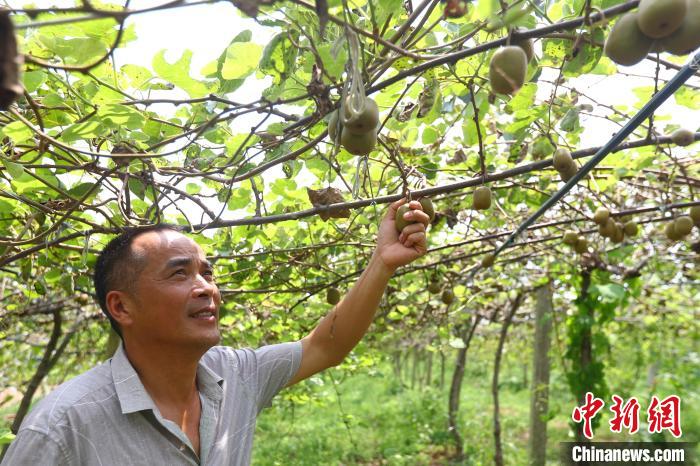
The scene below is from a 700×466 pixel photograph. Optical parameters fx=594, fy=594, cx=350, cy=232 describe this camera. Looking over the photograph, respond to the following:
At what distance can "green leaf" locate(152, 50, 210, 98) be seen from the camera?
5.29ft

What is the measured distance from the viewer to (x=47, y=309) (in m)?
4.16

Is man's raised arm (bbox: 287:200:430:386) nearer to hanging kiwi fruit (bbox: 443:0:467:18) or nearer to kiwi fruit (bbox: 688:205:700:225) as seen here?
hanging kiwi fruit (bbox: 443:0:467:18)

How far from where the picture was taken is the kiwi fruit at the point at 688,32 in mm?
1167

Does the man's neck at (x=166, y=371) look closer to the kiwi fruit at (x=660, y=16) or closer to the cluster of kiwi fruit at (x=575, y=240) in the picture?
the kiwi fruit at (x=660, y=16)

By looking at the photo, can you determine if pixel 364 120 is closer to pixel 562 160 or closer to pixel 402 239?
pixel 402 239

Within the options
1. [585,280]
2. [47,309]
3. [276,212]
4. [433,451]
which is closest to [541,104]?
[276,212]

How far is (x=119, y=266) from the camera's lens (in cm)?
198

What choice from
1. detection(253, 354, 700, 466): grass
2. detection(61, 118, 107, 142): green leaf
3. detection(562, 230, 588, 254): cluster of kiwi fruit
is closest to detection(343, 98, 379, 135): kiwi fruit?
detection(61, 118, 107, 142): green leaf

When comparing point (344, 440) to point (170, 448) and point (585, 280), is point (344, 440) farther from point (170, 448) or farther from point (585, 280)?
point (170, 448)

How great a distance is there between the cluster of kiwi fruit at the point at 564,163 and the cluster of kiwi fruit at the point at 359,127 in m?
0.93

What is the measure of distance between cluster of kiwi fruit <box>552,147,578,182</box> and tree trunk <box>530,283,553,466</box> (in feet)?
12.1

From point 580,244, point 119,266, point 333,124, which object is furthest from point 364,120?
point 580,244

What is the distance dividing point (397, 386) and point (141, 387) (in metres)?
15.1

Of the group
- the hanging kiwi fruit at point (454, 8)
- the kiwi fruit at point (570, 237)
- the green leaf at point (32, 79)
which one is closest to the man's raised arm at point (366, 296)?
the hanging kiwi fruit at point (454, 8)
